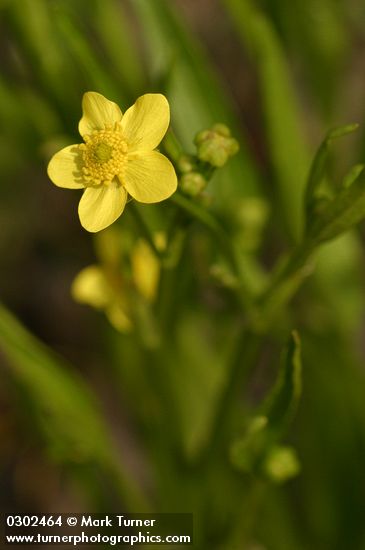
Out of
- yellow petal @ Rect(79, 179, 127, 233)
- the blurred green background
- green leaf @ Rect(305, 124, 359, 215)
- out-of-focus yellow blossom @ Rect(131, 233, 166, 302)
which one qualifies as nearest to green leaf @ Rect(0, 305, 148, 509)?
the blurred green background

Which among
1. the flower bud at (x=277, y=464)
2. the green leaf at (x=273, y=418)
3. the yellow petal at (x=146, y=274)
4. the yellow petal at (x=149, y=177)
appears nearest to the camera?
the yellow petal at (x=149, y=177)

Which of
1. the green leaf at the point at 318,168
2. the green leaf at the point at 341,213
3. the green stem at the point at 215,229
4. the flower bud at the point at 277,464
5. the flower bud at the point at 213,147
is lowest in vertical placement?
the flower bud at the point at 277,464

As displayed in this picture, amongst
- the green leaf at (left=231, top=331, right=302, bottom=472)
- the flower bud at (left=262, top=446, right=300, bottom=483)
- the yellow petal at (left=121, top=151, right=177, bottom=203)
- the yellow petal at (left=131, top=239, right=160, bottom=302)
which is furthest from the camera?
the yellow petal at (left=131, top=239, right=160, bottom=302)

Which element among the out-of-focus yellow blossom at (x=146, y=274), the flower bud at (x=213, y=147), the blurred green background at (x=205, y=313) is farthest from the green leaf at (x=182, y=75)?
the flower bud at (x=213, y=147)

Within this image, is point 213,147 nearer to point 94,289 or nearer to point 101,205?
point 101,205

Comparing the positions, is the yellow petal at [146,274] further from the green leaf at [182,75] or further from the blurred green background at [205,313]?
the green leaf at [182,75]

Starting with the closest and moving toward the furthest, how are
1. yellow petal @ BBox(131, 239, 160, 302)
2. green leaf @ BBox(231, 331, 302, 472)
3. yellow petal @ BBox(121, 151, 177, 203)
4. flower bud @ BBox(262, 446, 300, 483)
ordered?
yellow petal @ BBox(121, 151, 177, 203) < green leaf @ BBox(231, 331, 302, 472) < flower bud @ BBox(262, 446, 300, 483) < yellow petal @ BBox(131, 239, 160, 302)

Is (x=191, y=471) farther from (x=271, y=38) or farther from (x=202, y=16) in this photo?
(x=202, y=16)

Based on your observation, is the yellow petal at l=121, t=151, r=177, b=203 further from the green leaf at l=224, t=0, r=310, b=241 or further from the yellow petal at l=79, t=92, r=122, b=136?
the green leaf at l=224, t=0, r=310, b=241
